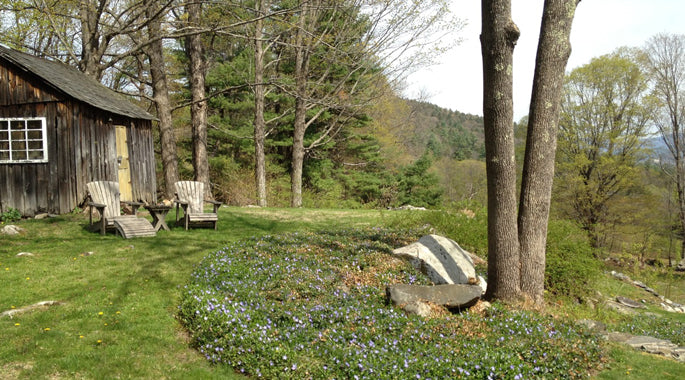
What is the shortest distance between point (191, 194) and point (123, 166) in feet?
12.5

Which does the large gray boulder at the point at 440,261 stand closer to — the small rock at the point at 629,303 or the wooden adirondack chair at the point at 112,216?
the wooden adirondack chair at the point at 112,216

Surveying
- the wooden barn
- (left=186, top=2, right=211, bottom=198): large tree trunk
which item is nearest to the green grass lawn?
the wooden barn

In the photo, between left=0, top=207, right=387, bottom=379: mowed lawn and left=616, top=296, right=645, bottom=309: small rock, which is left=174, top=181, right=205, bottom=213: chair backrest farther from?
left=616, top=296, right=645, bottom=309: small rock

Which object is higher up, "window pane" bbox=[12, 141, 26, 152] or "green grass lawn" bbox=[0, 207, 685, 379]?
"window pane" bbox=[12, 141, 26, 152]

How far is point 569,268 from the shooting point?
24.2ft

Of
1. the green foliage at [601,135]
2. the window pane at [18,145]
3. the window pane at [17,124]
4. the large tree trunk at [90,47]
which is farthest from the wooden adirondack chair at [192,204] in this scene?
the green foliage at [601,135]

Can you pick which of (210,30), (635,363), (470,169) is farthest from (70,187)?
(470,169)

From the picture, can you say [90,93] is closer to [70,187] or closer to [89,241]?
[70,187]

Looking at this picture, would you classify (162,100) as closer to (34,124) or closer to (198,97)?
(198,97)

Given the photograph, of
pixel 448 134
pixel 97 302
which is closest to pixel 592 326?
pixel 97 302

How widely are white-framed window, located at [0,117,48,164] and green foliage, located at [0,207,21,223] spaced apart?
114 centimetres

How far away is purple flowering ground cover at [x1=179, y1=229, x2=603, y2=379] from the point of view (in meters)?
4.04

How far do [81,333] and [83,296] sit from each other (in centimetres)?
111

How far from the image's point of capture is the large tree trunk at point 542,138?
18.3 feet
